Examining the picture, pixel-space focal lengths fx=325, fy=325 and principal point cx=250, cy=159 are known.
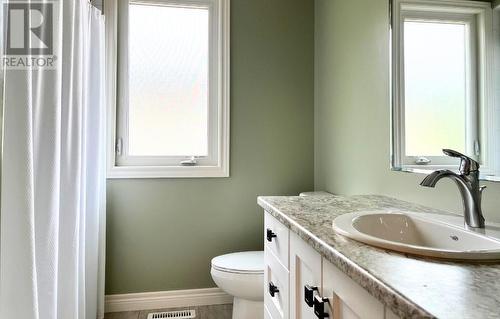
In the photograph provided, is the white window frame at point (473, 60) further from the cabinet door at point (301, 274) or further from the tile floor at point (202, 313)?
the tile floor at point (202, 313)

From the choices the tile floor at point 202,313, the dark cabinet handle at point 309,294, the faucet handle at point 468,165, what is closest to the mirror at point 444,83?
the faucet handle at point 468,165

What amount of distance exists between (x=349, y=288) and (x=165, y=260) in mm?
1787

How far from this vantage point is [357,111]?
180 centimetres

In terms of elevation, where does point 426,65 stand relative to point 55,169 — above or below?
above

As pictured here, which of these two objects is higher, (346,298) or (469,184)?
(469,184)

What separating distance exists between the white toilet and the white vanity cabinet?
346 mm

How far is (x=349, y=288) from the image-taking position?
690 millimetres

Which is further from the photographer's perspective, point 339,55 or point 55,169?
point 339,55

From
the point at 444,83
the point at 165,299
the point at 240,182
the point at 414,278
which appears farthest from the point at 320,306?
the point at 165,299

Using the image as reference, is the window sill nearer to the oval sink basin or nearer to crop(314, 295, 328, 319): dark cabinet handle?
the oval sink basin

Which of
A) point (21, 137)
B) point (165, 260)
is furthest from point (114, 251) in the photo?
point (21, 137)

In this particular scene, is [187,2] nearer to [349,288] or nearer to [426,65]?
[426,65]

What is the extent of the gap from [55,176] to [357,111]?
1.48 meters

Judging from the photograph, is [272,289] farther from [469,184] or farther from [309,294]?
[469,184]
